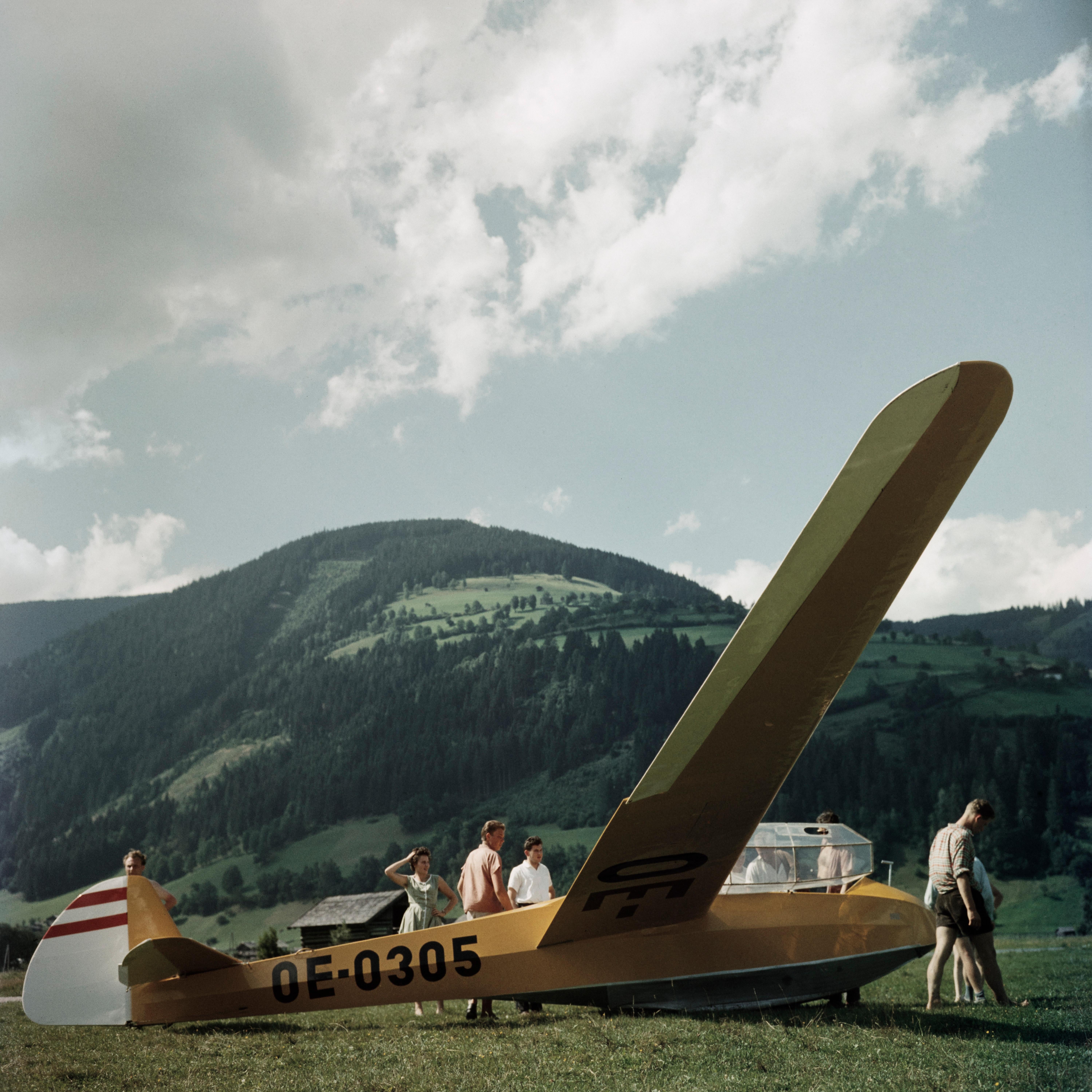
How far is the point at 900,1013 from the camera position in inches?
275

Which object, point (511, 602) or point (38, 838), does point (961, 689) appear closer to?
point (511, 602)

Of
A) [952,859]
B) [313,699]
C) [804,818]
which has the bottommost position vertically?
[804,818]

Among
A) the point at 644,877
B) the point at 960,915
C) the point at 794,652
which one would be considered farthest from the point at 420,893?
the point at 794,652

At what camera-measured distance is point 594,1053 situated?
211 inches

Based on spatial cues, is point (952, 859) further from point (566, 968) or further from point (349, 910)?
point (349, 910)

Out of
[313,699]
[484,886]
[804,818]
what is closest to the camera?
[484,886]

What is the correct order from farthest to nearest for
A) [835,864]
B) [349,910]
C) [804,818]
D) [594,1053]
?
1. [804,818]
2. [349,910]
3. [835,864]
4. [594,1053]

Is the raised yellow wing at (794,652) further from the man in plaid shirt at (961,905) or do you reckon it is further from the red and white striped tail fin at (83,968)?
the red and white striped tail fin at (83,968)

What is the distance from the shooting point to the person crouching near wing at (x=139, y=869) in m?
7.31

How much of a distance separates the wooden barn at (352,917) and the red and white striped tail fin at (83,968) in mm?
16644

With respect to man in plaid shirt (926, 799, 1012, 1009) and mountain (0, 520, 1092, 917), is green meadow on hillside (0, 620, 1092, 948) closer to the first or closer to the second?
mountain (0, 520, 1092, 917)

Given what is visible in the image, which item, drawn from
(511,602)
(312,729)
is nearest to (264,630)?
(312,729)

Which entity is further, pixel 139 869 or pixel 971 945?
pixel 139 869

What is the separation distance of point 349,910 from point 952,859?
20.2 meters
